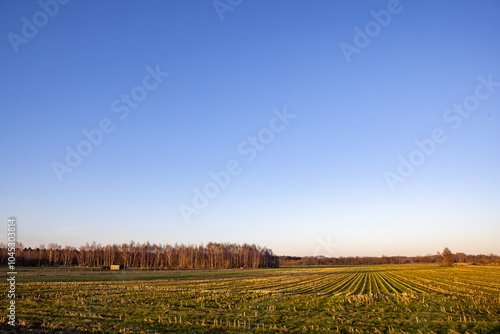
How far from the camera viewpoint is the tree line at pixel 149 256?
13188cm

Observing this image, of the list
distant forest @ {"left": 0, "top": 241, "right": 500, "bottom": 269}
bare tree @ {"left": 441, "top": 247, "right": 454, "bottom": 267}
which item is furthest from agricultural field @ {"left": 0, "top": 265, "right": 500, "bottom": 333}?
bare tree @ {"left": 441, "top": 247, "right": 454, "bottom": 267}

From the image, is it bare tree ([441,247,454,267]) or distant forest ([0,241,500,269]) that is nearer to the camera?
distant forest ([0,241,500,269])

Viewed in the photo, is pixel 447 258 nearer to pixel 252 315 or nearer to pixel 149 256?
pixel 149 256

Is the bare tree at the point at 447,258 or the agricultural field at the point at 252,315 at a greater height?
the agricultural field at the point at 252,315

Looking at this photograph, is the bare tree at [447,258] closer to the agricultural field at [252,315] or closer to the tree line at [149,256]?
the tree line at [149,256]

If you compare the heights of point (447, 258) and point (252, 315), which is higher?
point (252, 315)

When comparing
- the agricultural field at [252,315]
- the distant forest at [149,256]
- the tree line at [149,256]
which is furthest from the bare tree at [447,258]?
the agricultural field at [252,315]

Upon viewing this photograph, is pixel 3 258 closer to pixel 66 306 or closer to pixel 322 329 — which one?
pixel 66 306

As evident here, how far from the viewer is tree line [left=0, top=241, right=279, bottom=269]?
131875mm

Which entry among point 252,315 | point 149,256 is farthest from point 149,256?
point 252,315

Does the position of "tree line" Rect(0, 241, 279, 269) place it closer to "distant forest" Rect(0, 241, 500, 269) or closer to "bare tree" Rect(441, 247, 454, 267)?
"distant forest" Rect(0, 241, 500, 269)

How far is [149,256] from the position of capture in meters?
144

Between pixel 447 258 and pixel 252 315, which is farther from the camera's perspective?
pixel 447 258

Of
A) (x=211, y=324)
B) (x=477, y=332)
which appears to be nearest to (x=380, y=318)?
(x=477, y=332)
